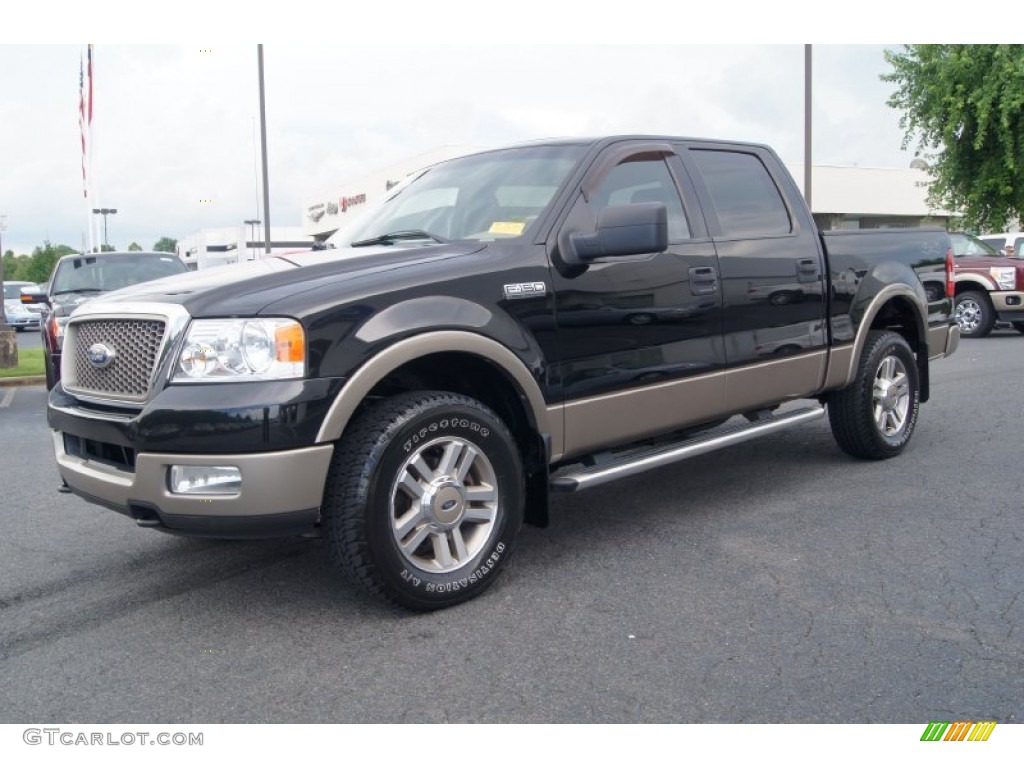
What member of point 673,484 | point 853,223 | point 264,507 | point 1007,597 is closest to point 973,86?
point 673,484

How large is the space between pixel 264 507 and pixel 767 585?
2026 millimetres

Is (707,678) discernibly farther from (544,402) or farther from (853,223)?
(853,223)

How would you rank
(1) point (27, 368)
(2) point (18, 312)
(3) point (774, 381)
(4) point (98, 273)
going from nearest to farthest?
(3) point (774, 381), (4) point (98, 273), (1) point (27, 368), (2) point (18, 312)

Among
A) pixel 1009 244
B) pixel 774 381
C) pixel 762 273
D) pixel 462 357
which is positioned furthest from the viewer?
pixel 1009 244

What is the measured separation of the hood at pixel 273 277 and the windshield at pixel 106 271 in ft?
24.3

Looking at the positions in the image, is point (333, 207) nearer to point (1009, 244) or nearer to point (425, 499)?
point (1009, 244)

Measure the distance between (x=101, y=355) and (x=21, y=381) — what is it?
10.0m

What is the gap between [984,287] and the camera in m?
16.0

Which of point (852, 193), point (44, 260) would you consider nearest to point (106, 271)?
point (852, 193)

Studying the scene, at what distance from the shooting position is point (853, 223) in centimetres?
4528

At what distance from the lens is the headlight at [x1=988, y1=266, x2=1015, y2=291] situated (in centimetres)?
1559

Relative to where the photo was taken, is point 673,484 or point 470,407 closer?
point 470,407

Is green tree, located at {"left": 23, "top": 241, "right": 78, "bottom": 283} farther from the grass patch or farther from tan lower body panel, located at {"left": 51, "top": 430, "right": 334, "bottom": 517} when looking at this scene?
tan lower body panel, located at {"left": 51, "top": 430, "right": 334, "bottom": 517}
